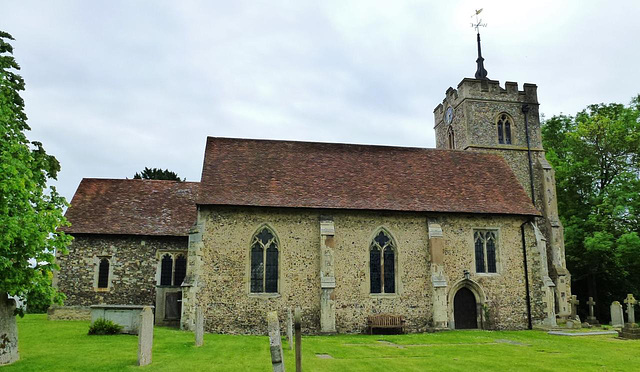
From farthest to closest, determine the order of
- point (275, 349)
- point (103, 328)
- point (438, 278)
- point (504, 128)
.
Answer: point (504, 128)
point (438, 278)
point (103, 328)
point (275, 349)

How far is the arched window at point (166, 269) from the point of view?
22953 millimetres

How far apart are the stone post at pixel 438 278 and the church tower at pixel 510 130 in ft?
28.9

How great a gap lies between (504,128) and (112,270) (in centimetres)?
2264

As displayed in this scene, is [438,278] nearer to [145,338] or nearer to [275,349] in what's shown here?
[145,338]

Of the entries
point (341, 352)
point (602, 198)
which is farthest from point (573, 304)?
Answer: point (341, 352)

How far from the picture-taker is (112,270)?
2241 centimetres

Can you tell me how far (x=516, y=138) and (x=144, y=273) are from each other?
2166cm

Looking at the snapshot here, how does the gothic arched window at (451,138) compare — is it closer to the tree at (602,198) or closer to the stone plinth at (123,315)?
the tree at (602,198)

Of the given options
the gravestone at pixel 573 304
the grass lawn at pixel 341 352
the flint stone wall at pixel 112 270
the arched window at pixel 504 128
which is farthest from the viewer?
the arched window at pixel 504 128

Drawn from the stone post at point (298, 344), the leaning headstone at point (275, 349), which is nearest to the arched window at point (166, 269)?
the stone post at point (298, 344)

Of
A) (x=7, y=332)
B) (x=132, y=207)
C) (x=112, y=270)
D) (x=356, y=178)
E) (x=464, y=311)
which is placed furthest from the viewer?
(x=132, y=207)

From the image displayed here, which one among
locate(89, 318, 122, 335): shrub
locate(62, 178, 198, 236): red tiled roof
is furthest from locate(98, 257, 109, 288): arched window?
locate(89, 318, 122, 335): shrub

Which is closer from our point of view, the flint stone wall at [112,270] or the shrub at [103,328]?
the shrub at [103,328]

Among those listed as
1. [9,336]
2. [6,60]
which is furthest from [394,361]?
[6,60]
